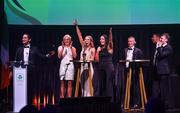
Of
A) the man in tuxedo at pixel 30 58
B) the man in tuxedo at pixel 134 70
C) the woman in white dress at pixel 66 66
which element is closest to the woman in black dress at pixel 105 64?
the man in tuxedo at pixel 134 70

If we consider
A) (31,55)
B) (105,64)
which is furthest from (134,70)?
(31,55)

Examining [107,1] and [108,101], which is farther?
[107,1]

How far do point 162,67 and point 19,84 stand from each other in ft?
11.4

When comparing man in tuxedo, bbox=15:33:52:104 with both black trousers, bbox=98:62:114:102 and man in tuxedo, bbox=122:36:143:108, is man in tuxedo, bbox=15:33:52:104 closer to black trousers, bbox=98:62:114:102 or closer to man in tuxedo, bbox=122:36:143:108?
black trousers, bbox=98:62:114:102

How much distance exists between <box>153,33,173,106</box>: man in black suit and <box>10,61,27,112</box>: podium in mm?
3260

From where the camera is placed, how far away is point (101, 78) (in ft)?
33.1

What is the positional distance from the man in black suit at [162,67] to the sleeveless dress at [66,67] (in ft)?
7.19

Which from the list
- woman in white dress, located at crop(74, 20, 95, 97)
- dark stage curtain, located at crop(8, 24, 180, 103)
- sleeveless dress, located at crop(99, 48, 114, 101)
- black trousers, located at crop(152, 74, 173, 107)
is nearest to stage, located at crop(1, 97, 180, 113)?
woman in white dress, located at crop(74, 20, 95, 97)

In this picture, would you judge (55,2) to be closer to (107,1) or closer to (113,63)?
(107,1)

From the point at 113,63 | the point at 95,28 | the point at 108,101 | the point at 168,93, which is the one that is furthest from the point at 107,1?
the point at 108,101

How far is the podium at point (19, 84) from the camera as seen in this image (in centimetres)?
843

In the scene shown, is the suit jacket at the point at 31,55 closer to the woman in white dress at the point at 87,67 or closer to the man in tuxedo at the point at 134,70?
the woman in white dress at the point at 87,67

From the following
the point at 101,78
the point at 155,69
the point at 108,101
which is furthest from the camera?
the point at 101,78

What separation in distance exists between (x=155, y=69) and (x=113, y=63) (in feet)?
4.76
